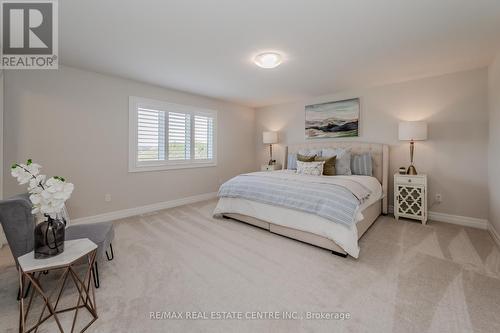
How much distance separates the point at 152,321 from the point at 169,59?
2.89 m

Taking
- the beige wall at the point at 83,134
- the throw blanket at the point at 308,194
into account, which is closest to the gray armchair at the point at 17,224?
the beige wall at the point at 83,134

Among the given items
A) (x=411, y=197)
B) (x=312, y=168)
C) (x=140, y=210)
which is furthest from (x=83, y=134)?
(x=411, y=197)

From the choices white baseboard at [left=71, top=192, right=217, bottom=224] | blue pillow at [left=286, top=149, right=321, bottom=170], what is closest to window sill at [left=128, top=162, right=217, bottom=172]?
white baseboard at [left=71, top=192, right=217, bottom=224]

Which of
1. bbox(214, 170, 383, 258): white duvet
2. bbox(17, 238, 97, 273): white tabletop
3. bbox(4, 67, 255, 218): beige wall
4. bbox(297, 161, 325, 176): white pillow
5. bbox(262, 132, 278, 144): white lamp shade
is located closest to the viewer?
bbox(17, 238, 97, 273): white tabletop

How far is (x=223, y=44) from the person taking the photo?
8.09ft

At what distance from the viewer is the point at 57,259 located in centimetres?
132

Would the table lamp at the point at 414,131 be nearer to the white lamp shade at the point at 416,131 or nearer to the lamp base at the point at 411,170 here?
the white lamp shade at the point at 416,131

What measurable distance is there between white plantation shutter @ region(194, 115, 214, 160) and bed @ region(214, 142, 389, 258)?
172cm

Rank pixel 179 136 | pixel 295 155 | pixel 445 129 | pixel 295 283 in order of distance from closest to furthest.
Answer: pixel 295 283 < pixel 445 129 < pixel 179 136 < pixel 295 155

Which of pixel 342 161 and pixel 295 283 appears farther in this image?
pixel 342 161

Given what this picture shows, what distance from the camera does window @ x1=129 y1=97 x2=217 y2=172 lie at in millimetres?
3789

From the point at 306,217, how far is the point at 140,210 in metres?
2.96

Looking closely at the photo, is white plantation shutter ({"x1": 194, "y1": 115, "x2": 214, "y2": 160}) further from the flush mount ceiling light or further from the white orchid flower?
the white orchid flower

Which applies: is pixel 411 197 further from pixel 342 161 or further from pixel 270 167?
pixel 270 167
